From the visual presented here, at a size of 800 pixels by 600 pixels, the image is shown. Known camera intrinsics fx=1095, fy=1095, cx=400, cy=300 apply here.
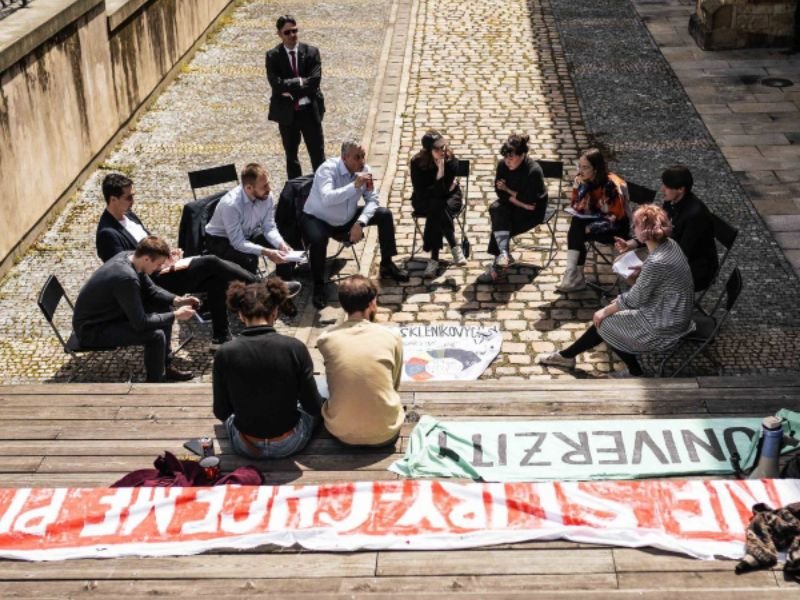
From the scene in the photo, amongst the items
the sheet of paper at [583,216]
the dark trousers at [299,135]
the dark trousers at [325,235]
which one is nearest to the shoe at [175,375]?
the dark trousers at [325,235]

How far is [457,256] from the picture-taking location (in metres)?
10.8

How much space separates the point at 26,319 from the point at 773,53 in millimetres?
12138

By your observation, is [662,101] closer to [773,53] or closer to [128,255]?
[773,53]

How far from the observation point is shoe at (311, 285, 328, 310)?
10.1 metres

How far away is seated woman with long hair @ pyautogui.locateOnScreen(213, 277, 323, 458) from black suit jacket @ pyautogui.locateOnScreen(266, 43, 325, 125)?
5597mm

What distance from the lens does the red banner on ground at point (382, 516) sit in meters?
5.82

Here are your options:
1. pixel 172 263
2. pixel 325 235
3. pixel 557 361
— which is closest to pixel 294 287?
pixel 325 235

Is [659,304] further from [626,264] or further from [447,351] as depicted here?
[447,351]

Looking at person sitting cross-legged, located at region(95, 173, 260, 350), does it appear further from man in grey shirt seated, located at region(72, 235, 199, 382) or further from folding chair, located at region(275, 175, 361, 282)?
folding chair, located at region(275, 175, 361, 282)

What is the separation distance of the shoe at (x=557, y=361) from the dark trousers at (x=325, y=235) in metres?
2.16

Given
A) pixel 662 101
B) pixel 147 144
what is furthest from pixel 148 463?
pixel 662 101

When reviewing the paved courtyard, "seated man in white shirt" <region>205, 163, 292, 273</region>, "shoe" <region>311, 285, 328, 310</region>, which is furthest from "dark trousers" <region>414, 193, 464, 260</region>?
"seated man in white shirt" <region>205, 163, 292, 273</region>

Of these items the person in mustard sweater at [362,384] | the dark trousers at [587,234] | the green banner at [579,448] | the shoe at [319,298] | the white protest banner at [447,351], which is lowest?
the shoe at [319,298]

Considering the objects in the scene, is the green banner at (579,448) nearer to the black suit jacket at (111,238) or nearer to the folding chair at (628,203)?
the folding chair at (628,203)
